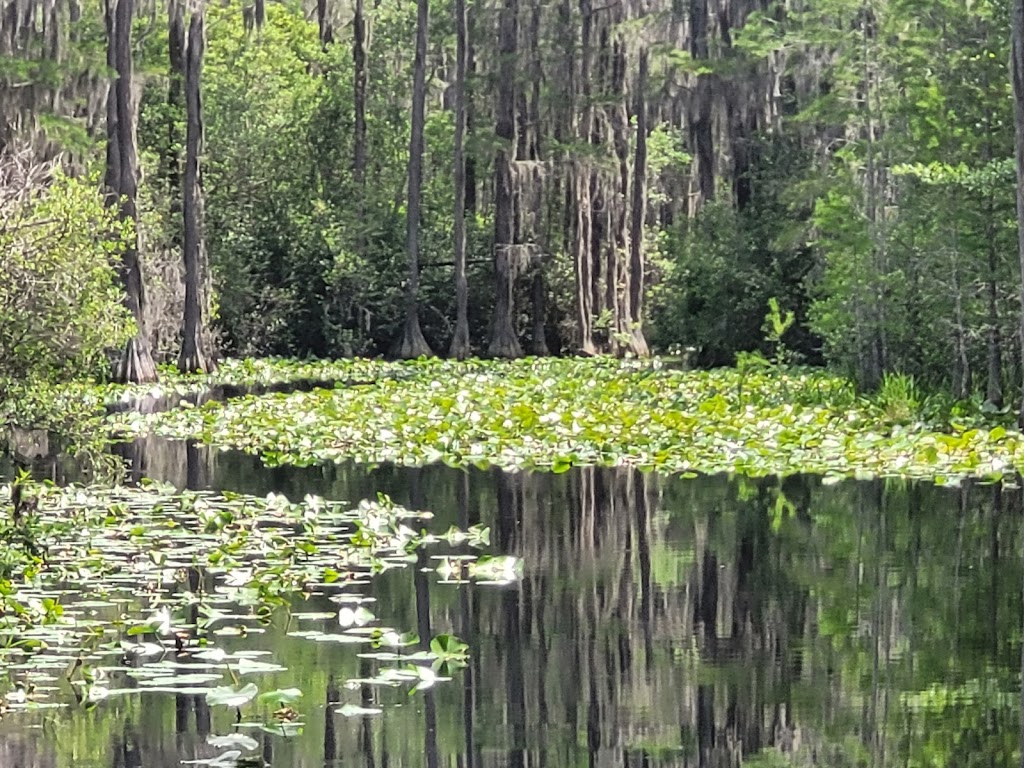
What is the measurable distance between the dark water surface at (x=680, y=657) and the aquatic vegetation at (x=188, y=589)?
14 centimetres

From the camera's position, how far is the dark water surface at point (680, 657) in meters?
6.48

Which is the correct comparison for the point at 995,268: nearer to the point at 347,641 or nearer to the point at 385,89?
the point at 347,641

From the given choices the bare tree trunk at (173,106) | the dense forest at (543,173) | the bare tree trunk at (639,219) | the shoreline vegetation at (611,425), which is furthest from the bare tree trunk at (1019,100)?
the bare tree trunk at (173,106)

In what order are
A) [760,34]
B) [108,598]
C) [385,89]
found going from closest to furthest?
[108,598]
[760,34]
[385,89]

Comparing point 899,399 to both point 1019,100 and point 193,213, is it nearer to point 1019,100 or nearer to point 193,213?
point 1019,100

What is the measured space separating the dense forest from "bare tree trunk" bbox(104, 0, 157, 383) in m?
0.06

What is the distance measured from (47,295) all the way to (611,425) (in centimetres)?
832

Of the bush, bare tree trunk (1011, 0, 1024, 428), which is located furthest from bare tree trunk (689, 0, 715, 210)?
the bush

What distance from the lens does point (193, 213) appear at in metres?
35.7

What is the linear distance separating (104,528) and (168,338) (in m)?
26.3

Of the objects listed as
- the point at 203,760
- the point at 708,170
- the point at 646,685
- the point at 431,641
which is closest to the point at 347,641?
the point at 431,641

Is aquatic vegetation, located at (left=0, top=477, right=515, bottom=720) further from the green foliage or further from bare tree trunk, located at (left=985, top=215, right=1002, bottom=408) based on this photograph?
bare tree trunk, located at (left=985, top=215, right=1002, bottom=408)

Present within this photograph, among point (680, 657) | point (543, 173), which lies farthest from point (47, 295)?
point (543, 173)

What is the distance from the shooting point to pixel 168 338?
38.2 metres
